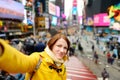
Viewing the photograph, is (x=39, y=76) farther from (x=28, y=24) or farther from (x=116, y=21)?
(x=28, y=24)

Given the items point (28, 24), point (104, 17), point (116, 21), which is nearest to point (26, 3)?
point (28, 24)

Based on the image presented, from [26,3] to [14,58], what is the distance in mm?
53825

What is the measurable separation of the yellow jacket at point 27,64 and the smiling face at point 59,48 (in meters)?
0.07

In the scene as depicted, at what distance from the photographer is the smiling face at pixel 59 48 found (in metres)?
2.42

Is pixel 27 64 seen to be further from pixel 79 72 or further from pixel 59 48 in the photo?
pixel 79 72

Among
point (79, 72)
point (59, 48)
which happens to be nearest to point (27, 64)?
point (59, 48)

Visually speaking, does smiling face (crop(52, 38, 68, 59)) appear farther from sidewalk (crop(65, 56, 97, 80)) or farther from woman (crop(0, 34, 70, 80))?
sidewalk (crop(65, 56, 97, 80))

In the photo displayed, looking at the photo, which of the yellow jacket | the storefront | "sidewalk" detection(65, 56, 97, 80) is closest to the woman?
the yellow jacket

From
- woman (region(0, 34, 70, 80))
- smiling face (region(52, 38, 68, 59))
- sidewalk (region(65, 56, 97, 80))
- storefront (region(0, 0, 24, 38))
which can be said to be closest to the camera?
woman (region(0, 34, 70, 80))

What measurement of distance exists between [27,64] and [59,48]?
44 cm

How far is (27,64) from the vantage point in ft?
6.72

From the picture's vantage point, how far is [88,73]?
22.6 metres

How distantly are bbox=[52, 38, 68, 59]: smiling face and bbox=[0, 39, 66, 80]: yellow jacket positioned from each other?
71 mm

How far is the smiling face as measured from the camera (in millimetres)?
2424
